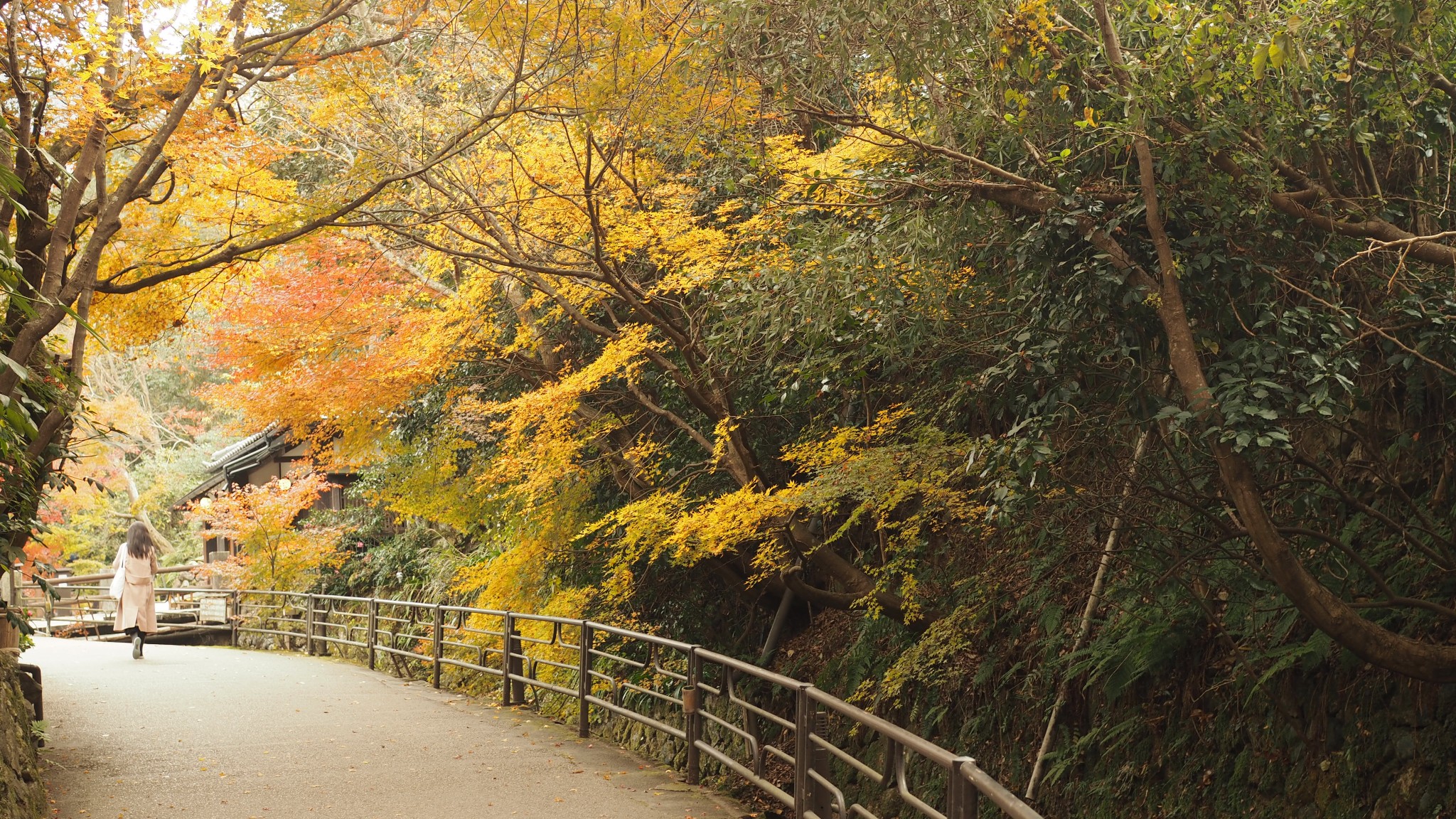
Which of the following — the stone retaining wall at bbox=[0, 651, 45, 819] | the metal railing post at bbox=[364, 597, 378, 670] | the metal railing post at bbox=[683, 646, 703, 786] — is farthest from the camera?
the metal railing post at bbox=[364, 597, 378, 670]

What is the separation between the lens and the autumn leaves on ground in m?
6.70

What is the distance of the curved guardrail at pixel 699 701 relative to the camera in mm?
5766

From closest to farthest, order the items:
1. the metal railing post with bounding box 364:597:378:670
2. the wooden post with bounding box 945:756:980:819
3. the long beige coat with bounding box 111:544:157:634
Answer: the wooden post with bounding box 945:756:980:819 < the long beige coat with bounding box 111:544:157:634 < the metal railing post with bounding box 364:597:378:670

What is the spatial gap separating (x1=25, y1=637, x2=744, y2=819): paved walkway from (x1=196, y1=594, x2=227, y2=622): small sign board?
13284mm

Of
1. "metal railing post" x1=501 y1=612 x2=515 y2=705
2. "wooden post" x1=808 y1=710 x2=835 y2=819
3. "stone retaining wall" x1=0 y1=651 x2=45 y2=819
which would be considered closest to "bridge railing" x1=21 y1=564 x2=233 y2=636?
"metal railing post" x1=501 y1=612 x2=515 y2=705

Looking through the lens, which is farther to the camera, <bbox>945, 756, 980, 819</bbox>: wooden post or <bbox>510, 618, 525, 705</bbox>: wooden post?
<bbox>510, 618, 525, 705</bbox>: wooden post

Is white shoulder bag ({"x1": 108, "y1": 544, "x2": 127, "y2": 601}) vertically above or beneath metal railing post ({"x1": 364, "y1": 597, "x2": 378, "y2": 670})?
above

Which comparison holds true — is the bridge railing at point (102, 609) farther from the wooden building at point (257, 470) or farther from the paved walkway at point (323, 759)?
the paved walkway at point (323, 759)

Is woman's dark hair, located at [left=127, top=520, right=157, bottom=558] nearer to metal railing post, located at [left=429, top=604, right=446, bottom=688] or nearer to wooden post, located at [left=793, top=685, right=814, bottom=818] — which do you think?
metal railing post, located at [left=429, top=604, right=446, bottom=688]

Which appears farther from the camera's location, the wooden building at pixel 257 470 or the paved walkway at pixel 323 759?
the wooden building at pixel 257 470

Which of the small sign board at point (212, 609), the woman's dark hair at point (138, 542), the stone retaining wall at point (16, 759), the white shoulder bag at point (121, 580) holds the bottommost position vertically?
the stone retaining wall at point (16, 759)

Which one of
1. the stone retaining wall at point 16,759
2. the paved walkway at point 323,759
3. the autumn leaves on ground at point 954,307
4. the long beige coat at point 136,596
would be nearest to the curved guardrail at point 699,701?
the paved walkway at point 323,759

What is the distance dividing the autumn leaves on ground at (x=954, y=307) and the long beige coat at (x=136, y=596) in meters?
6.31

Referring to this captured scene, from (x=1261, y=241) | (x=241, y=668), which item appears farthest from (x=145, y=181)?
(x=241, y=668)
